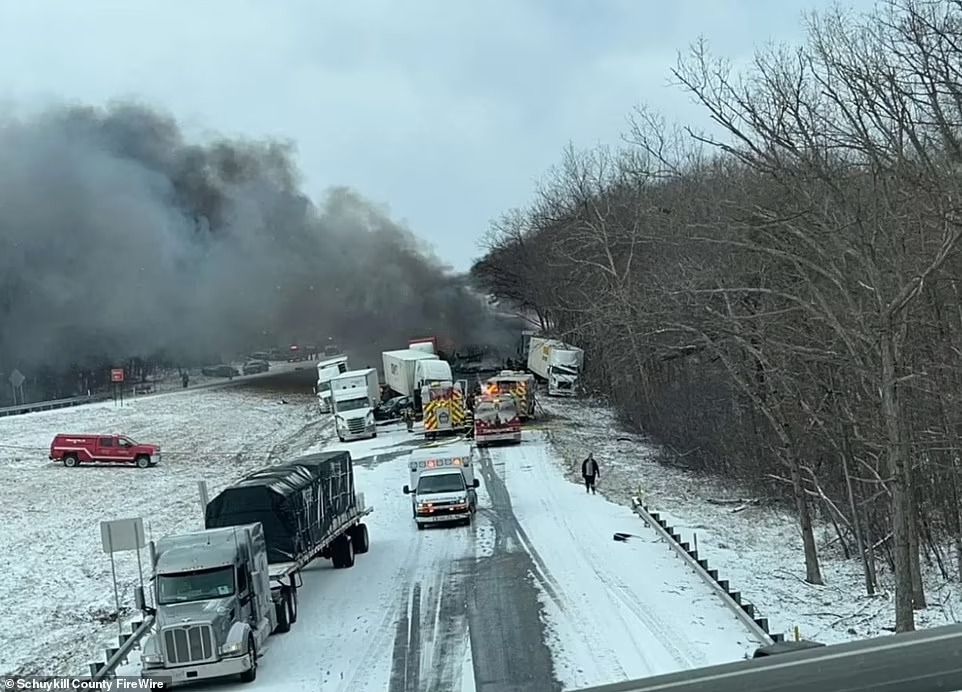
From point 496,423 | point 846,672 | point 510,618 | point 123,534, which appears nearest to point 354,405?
point 496,423

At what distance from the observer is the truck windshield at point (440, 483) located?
99.1ft

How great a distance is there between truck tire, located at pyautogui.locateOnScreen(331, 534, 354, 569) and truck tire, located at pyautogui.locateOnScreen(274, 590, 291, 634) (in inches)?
224

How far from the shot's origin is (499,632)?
1753cm

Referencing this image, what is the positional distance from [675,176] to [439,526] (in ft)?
51.2

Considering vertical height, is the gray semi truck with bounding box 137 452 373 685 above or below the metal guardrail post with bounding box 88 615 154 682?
above

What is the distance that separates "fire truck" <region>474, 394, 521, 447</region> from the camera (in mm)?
48625

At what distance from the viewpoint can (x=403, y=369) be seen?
61.5m

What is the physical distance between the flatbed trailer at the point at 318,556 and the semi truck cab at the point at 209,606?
16.9 inches

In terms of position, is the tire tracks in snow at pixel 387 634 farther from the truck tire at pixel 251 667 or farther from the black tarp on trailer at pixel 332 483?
the black tarp on trailer at pixel 332 483

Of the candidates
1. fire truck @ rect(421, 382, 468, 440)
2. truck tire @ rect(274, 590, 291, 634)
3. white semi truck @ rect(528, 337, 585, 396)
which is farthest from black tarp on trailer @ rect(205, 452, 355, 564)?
white semi truck @ rect(528, 337, 585, 396)

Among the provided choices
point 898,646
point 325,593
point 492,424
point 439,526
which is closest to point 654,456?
point 492,424

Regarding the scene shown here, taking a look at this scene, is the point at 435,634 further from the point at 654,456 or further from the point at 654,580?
the point at 654,456

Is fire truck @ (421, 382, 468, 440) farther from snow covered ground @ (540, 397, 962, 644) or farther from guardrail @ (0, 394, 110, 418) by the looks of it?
guardrail @ (0, 394, 110, 418)

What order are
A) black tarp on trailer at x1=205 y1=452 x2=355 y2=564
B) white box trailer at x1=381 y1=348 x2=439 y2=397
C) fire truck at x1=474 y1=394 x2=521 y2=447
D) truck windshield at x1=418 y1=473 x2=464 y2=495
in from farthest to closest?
white box trailer at x1=381 y1=348 x2=439 y2=397, fire truck at x1=474 y1=394 x2=521 y2=447, truck windshield at x1=418 y1=473 x2=464 y2=495, black tarp on trailer at x1=205 y1=452 x2=355 y2=564
